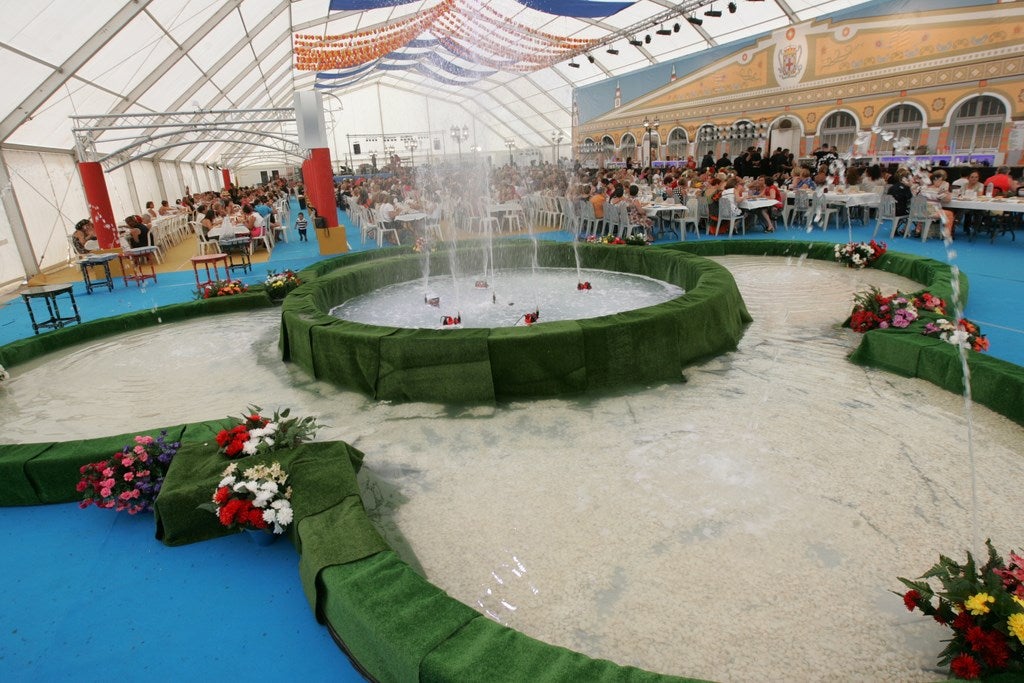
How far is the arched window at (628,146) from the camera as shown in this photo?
23328mm

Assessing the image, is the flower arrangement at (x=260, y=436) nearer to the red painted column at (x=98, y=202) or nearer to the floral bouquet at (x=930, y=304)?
the floral bouquet at (x=930, y=304)

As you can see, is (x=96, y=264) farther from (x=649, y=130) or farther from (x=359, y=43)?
(x=649, y=130)

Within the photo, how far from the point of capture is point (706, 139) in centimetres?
1916

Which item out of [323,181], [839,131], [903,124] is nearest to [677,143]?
[839,131]

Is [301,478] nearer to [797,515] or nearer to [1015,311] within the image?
[797,515]

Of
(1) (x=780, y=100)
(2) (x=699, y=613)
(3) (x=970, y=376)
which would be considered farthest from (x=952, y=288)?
(1) (x=780, y=100)

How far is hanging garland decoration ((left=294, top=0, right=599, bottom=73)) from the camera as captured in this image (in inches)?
518

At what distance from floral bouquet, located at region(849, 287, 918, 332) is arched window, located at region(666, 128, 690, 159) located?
A: 16803 mm

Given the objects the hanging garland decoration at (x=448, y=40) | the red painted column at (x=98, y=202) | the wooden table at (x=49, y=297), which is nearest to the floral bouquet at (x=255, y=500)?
the wooden table at (x=49, y=297)

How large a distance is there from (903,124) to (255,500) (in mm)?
16332

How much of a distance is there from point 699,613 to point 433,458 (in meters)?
1.89

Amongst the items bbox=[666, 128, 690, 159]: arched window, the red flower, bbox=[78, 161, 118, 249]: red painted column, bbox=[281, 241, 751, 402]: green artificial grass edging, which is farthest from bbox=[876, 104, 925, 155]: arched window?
bbox=[78, 161, 118, 249]: red painted column

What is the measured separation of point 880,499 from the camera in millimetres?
2988

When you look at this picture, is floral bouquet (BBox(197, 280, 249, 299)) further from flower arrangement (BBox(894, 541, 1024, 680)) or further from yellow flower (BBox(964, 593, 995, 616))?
yellow flower (BBox(964, 593, 995, 616))
